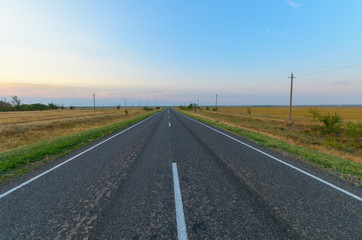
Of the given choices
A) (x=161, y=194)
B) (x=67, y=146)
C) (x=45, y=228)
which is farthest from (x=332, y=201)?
(x=67, y=146)

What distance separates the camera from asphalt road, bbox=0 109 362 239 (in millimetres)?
2238

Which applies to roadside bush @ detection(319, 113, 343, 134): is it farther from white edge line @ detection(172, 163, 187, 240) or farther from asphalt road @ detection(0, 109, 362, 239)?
white edge line @ detection(172, 163, 187, 240)

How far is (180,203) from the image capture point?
114 inches

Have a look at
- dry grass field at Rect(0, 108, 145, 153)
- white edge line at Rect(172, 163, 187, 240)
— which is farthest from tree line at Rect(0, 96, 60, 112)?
white edge line at Rect(172, 163, 187, 240)

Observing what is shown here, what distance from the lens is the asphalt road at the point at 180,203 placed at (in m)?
2.24

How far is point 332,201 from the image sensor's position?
117 inches

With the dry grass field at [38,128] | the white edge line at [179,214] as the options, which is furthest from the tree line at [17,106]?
the white edge line at [179,214]

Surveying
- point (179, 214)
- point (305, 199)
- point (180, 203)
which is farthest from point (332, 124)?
point (179, 214)

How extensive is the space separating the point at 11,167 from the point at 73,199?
3553mm

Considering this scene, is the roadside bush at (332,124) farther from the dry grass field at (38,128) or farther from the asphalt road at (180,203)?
the dry grass field at (38,128)

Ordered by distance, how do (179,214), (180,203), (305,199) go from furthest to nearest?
(305,199)
(180,203)
(179,214)

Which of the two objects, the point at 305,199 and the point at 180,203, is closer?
the point at 180,203

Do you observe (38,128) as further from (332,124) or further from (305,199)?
(332,124)

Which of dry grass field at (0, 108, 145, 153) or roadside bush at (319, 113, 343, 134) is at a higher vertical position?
roadside bush at (319, 113, 343, 134)
